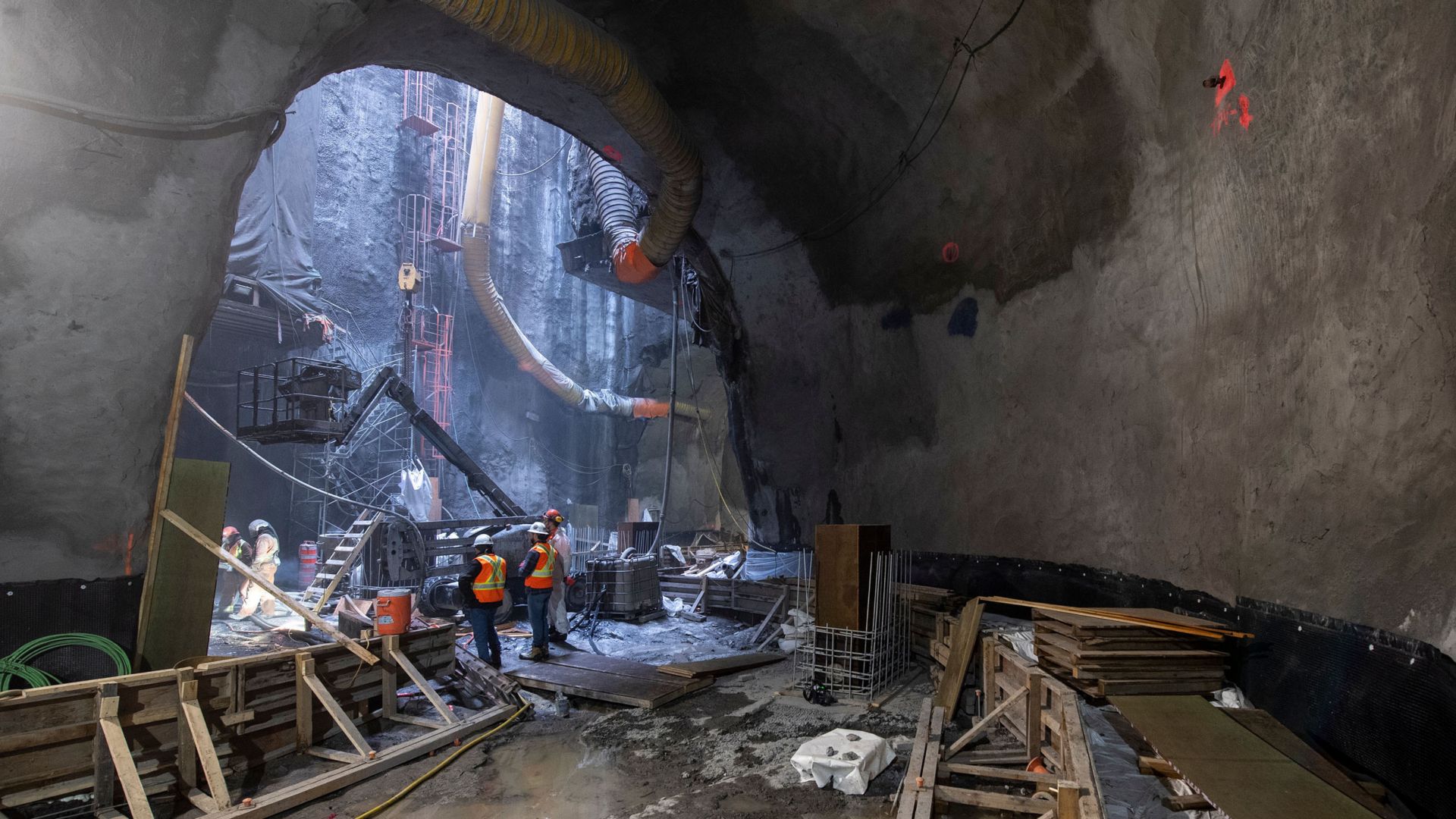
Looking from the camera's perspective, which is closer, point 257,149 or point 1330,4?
point 1330,4

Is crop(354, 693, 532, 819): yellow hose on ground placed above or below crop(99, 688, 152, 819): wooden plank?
below

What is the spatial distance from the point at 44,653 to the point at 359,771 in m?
2.23

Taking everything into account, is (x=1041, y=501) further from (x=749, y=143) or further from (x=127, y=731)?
(x=127, y=731)

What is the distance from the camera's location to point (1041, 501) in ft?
26.0

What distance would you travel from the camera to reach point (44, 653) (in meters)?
5.25

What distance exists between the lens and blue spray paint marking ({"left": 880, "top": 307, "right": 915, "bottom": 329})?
10.3 m

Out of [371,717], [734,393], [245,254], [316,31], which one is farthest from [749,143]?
[245,254]

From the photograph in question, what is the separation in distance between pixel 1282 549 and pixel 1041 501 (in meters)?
3.37

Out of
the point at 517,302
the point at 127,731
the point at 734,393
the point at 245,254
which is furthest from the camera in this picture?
the point at 517,302

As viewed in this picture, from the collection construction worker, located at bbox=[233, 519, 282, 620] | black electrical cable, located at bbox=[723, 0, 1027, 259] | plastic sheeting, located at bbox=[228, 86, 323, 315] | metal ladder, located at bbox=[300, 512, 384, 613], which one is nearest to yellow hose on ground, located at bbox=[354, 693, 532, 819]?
metal ladder, located at bbox=[300, 512, 384, 613]

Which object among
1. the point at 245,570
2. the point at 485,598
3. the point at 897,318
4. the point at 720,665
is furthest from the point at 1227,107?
the point at 485,598

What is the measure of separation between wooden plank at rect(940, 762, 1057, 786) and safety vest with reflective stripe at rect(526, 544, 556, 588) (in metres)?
5.86

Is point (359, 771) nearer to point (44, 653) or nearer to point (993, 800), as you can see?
point (44, 653)

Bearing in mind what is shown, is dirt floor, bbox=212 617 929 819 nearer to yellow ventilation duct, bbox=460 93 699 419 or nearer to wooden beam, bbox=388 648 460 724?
wooden beam, bbox=388 648 460 724
